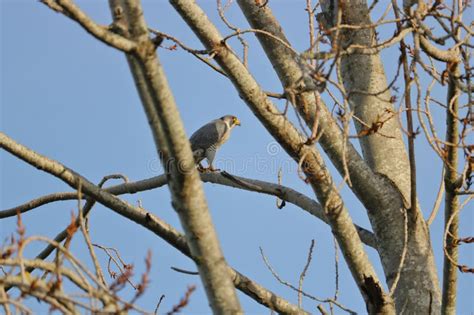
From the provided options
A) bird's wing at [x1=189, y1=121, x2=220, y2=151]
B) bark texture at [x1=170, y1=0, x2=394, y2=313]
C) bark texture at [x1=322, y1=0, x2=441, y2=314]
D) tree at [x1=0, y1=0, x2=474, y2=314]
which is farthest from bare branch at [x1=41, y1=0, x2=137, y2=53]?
bird's wing at [x1=189, y1=121, x2=220, y2=151]

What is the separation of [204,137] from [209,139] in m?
0.07

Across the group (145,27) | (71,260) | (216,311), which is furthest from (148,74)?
(216,311)

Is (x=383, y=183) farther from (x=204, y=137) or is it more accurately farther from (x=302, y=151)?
(x=204, y=137)

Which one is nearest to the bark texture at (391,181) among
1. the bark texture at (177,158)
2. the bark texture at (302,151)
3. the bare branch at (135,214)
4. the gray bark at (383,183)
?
the gray bark at (383,183)

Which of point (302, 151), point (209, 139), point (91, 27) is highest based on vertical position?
point (209, 139)

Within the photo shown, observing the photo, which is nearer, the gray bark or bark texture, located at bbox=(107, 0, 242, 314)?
bark texture, located at bbox=(107, 0, 242, 314)

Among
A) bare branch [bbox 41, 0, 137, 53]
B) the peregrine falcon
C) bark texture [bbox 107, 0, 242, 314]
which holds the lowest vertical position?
bark texture [bbox 107, 0, 242, 314]

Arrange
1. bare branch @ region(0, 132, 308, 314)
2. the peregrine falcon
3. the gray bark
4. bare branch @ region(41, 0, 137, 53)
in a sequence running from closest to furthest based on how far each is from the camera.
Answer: bare branch @ region(41, 0, 137, 53)
bare branch @ region(0, 132, 308, 314)
the gray bark
the peregrine falcon

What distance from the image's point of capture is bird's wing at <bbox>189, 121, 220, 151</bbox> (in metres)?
8.44

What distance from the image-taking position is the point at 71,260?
2.54 m

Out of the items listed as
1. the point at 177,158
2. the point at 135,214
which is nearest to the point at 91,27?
the point at 177,158

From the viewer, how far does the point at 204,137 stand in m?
8.52

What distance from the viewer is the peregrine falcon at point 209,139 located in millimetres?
8359

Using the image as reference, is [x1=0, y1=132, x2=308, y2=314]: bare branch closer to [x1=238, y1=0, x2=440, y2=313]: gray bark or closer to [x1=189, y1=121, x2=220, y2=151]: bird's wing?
[x1=238, y1=0, x2=440, y2=313]: gray bark
